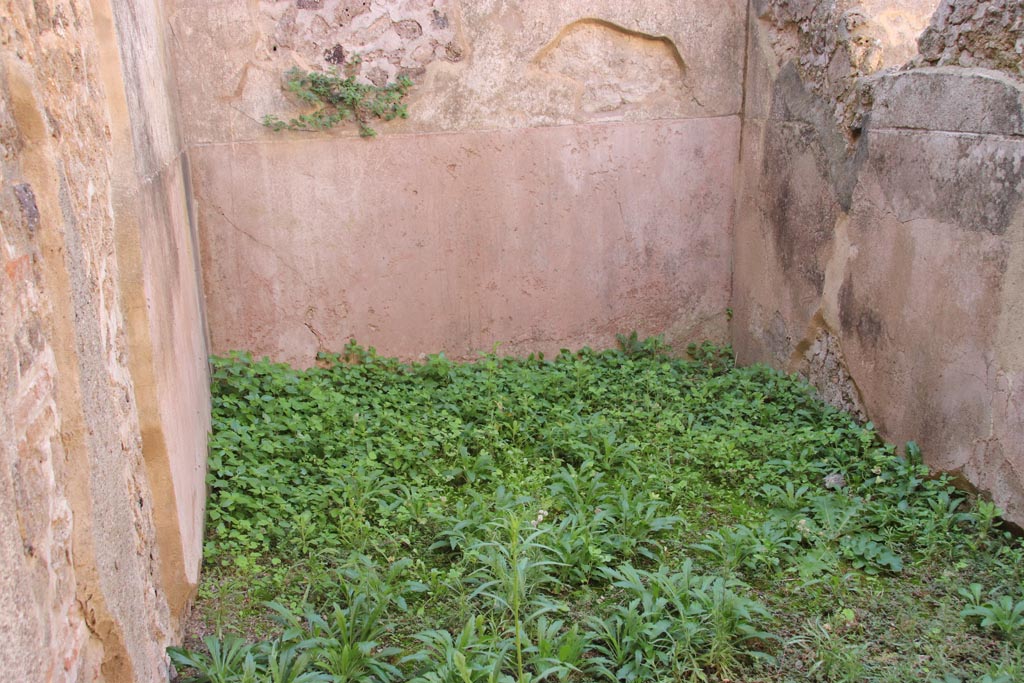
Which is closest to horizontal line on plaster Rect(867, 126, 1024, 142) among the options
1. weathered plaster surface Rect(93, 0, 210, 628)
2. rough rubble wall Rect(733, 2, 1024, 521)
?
rough rubble wall Rect(733, 2, 1024, 521)

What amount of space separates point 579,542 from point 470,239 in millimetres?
2188

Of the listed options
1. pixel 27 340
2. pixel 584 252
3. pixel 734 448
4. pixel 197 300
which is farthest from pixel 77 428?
pixel 584 252

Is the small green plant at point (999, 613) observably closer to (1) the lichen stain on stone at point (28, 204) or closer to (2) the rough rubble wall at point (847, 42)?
(2) the rough rubble wall at point (847, 42)

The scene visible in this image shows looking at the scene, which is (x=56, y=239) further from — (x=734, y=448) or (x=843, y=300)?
(x=843, y=300)

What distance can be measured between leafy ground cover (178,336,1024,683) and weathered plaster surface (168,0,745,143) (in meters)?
1.37

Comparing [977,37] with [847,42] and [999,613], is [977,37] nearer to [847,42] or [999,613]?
[847,42]

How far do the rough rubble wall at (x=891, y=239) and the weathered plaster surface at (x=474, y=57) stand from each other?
35 centimetres

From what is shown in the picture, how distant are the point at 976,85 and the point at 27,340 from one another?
3.14m

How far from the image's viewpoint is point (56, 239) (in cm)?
169

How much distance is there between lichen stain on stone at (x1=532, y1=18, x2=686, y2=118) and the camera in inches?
182

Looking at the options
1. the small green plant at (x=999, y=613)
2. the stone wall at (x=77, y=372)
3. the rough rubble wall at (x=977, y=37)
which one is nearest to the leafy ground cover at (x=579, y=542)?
the small green plant at (x=999, y=613)

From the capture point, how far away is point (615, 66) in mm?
4676

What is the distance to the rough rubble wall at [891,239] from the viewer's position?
3.10m

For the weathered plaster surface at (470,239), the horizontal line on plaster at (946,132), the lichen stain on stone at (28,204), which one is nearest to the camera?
the lichen stain on stone at (28,204)
